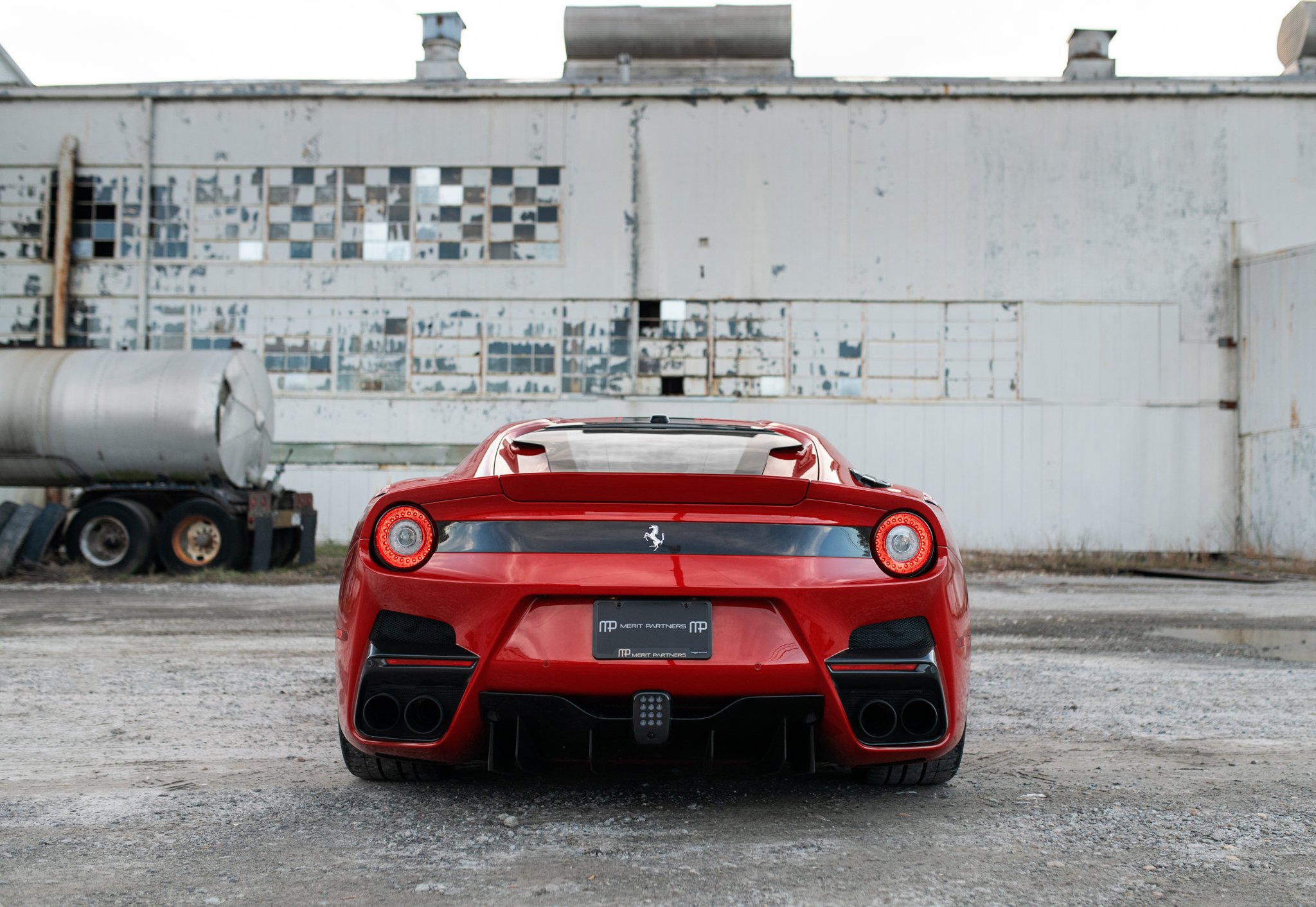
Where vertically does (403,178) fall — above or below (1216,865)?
above

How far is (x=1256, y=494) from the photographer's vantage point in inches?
675

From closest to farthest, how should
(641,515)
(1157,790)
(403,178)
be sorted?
(641,515) < (1157,790) < (403,178)

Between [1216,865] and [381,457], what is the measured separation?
52.8ft

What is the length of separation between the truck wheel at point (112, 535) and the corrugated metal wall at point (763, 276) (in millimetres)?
4649

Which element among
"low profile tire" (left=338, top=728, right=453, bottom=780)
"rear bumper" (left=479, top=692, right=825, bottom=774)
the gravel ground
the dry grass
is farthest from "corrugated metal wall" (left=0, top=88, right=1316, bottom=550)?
"rear bumper" (left=479, top=692, right=825, bottom=774)

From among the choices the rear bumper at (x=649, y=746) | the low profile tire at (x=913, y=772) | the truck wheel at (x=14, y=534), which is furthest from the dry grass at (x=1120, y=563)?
the rear bumper at (x=649, y=746)

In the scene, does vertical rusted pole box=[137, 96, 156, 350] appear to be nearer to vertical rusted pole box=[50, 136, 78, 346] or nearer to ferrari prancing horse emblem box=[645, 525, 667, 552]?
vertical rusted pole box=[50, 136, 78, 346]

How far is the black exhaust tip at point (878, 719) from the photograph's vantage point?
2.96 m

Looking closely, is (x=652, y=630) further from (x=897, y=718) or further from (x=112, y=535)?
(x=112, y=535)

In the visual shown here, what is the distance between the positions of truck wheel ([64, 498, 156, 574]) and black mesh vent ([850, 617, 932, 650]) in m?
11.8

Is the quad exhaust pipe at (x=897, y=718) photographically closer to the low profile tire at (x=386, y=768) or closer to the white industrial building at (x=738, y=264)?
the low profile tire at (x=386, y=768)

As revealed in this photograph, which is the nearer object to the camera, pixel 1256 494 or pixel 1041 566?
pixel 1041 566

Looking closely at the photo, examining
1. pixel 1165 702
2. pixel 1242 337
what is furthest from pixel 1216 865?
pixel 1242 337

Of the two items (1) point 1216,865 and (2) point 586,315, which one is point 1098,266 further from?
(1) point 1216,865
